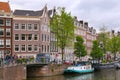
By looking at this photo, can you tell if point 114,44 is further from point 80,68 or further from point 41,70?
point 41,70

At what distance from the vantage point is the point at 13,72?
4378cm

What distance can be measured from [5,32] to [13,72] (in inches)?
921

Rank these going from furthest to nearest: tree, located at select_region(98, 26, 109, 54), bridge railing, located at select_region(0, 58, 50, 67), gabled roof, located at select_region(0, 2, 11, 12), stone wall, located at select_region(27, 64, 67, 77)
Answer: tree, located at select_region(98, 26, 109, 54)
gabled roof, located at select_region(0, 2, 11, 12)
stone wall, located at select_region(27, 64, 67, 77)
bridge railing, located at select_region(0, 58, 50, 67)

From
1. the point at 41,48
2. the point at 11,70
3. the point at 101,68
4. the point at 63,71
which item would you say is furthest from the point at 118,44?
the point at 11,70

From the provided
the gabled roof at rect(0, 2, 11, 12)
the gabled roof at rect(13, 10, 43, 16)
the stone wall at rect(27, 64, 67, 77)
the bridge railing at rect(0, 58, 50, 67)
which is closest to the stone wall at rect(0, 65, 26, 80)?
the bridge railing at rect(0, 58, 50, 67)

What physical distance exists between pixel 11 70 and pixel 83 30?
6305 centimetres

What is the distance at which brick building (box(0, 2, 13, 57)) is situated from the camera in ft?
215

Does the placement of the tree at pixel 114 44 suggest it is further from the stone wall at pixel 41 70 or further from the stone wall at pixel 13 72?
the stone wall at pixel 13 72

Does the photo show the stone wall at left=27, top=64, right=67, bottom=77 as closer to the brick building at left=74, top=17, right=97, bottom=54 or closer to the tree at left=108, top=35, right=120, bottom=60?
the brick building at left=74, top=17, right=97, bottom=54

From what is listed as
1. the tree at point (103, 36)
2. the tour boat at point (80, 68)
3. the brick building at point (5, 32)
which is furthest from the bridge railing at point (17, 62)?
the tree at point (103, 36)

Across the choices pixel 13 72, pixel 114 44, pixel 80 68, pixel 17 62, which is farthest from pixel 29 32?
pixel 114 44

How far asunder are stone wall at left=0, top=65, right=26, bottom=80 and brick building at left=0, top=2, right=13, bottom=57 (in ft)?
60.2

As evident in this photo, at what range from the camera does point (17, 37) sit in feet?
225

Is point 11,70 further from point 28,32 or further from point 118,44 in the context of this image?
point 118,44
